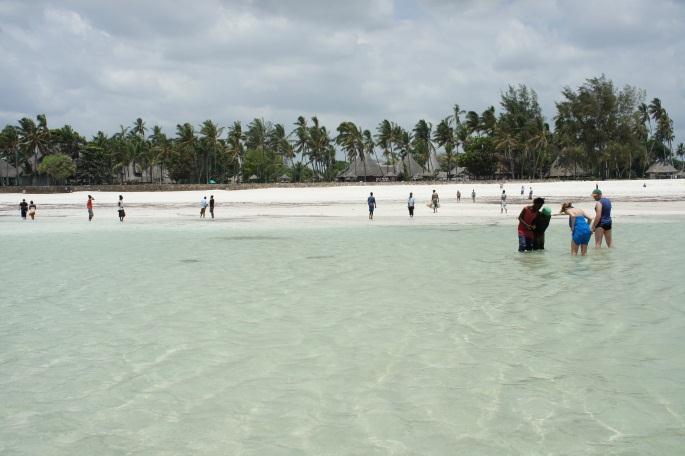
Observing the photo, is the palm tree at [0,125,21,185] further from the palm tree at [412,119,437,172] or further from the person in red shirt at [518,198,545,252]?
the person in red shirt at [518,198,545,252]

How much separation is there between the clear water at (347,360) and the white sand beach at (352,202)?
1914 cm

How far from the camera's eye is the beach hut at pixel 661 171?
87.7m

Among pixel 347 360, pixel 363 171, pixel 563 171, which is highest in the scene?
pixel 363 171

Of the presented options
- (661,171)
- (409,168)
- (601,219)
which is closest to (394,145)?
(409,168)

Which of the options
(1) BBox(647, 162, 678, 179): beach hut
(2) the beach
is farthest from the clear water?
(1) BBox(647, 162, 678, 179): beach hut

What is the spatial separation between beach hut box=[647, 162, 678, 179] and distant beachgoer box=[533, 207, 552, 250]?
274 feet

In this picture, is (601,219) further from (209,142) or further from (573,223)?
(209,142)

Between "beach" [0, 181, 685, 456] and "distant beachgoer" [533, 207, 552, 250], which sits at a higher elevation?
"distant beachgoer" [533, 207, 552, 250]

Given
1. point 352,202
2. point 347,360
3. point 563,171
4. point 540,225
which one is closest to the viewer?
point 347,360

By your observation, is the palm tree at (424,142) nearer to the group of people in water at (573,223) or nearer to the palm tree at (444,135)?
the palm tree at (444,135)

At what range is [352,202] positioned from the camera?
4966 cm

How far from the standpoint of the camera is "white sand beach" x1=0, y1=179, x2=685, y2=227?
36375 mm

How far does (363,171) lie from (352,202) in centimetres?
4103

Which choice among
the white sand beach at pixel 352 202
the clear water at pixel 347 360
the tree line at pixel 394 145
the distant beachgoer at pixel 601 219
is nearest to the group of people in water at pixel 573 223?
the distant beachgoer at pixel 601 219
